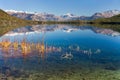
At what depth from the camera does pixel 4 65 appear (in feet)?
125

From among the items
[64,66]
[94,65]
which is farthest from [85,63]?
[64,66]

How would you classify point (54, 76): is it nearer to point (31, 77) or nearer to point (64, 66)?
point (31, 77)

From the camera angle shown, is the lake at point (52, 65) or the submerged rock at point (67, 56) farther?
the submerged rock at point (67, 56)

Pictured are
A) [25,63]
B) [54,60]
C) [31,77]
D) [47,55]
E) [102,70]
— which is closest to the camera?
[31,77]

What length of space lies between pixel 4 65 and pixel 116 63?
660 inches

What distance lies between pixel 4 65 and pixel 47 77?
8.76 meters

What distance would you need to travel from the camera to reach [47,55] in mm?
47375

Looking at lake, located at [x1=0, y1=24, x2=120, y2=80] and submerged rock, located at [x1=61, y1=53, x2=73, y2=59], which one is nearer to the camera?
lake, located at [x1=0, y1=24, x2=120, y2=80]

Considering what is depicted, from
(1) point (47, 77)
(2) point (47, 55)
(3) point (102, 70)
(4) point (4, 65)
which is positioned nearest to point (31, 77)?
(1) point (47, 77)

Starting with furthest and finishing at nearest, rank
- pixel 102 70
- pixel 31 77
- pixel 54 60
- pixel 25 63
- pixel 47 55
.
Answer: pixel 47 55, pixel 54 60, pixel 25 63, pixel 102 70, pixel 31 77

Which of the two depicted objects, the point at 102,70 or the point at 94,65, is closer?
the point at 102,70

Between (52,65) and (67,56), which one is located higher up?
(67,56)

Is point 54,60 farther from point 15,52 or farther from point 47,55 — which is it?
point 15,52

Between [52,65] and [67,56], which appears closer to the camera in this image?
[52,65]
